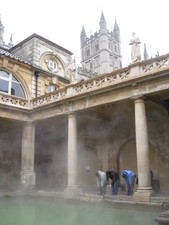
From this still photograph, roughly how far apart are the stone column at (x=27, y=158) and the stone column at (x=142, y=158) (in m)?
7.79

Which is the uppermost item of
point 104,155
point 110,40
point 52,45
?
point 110,40

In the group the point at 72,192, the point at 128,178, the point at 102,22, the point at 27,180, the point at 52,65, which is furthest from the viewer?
the point at 102,22

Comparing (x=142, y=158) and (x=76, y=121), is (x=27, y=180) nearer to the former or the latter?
(x=76, y=121)

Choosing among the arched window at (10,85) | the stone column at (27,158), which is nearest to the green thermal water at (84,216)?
the stone column at (27,158)

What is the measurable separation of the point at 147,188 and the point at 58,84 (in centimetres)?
1388

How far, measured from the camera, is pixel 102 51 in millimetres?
83875

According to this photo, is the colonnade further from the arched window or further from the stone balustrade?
the arched window

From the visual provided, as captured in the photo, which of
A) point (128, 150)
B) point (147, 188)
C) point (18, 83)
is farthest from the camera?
point (18, 83)

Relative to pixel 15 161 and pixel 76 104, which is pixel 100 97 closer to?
pixel 76 104

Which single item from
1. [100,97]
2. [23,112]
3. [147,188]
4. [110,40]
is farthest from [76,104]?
[110,40]

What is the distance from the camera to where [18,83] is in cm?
1920

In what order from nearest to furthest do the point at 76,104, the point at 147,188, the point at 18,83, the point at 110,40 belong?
the point at 147,188, the point at 76,104, the point at 18,83, the point at 110,40

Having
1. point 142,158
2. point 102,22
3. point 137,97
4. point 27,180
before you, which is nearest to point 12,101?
point 27,180

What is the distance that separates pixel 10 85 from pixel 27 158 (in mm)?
5626
